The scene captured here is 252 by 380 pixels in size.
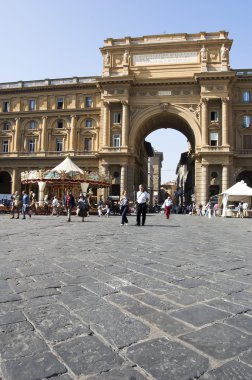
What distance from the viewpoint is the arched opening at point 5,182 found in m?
48.0

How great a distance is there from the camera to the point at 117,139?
40875 mm

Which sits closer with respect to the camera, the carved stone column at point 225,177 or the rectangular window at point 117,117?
the carved stone column at point 225,177

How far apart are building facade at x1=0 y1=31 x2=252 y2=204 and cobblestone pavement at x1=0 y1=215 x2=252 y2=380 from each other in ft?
114

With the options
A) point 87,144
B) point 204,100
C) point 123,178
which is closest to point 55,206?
point 123,178

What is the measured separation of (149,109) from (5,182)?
24.3m

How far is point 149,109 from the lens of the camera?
40.2m

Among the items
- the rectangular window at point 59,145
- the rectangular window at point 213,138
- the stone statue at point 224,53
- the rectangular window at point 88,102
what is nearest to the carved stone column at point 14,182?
the rectangular window at point 59,145

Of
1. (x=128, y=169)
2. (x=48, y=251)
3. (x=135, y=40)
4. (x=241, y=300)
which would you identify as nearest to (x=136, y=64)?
(x=135, y=40)

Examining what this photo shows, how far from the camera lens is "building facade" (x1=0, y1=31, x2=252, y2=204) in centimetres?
3831

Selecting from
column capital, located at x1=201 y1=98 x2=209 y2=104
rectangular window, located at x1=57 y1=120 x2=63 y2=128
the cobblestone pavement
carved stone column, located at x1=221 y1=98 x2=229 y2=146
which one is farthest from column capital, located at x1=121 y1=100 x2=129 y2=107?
the cobblestone pavement

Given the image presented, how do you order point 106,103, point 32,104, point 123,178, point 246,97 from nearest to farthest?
point 123,178, point 246,97, point 106,103, point 32,104

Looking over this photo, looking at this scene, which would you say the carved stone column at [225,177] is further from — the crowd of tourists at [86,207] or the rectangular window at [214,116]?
the rectangular window at [214,116]

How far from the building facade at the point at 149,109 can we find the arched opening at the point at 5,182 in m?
3.80

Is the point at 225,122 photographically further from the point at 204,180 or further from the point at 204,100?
the point at 204,180
